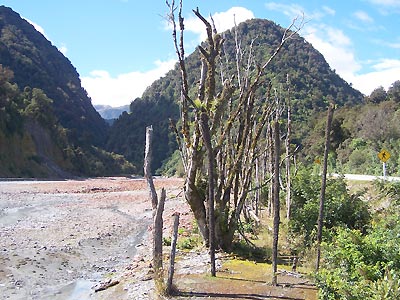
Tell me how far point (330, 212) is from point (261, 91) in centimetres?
2424

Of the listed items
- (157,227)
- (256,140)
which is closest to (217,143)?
(256,140)

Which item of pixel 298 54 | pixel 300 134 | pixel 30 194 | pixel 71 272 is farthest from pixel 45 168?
pixel 71 272

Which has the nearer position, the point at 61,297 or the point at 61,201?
the point at 61,297

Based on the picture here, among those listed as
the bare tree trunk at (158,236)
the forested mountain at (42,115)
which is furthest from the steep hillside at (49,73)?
the bare tree trunk at (158,236)

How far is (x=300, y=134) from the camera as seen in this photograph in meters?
45.6

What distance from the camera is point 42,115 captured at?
62344 millimetres

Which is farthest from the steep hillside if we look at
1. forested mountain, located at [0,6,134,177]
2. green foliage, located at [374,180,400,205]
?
green foliage, located at [374,180,400,205]

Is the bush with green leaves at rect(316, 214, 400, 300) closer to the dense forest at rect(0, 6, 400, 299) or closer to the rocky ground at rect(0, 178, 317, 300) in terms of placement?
the dense forest at rect(0, 6, 400, 299)

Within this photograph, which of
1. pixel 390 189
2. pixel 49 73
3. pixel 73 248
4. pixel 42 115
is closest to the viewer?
pixel 390 189

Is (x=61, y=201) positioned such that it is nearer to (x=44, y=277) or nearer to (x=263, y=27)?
(x=44, y=277)

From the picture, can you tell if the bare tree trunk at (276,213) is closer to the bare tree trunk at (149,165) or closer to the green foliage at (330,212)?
the bare tree trunk at (149,165)

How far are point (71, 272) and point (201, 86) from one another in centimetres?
579

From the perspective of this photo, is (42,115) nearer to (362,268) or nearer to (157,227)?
(157,227)

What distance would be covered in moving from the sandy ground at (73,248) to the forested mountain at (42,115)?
24568 millimetres
